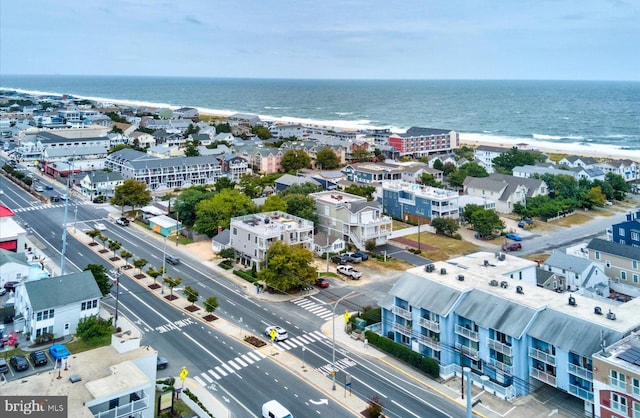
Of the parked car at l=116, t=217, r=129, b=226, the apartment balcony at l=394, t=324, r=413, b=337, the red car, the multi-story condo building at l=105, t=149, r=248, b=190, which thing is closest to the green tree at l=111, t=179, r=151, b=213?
the parked car at l=116, t=217, r=129, b=226

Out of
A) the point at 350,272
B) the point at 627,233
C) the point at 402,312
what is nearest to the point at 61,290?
the point at 402,312

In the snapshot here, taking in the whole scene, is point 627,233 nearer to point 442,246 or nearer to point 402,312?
point 442,246

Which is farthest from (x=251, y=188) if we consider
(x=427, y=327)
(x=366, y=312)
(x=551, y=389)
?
(x=551, y=389)

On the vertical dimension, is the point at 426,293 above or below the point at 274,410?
above

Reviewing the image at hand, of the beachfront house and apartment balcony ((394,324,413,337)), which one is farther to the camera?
the beachfront house

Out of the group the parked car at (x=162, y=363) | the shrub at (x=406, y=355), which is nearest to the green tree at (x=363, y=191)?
the shrub at (x=406, y=355)

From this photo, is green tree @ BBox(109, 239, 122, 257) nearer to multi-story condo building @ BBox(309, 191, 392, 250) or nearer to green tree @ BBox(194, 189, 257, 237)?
green tree @ BBox(194, 189, 257, 237)
